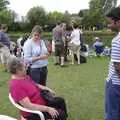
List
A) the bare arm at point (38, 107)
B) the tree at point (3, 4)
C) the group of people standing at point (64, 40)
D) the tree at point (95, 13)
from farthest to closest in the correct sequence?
1. the tree at point (3, 4)
2. the tree at point (95, 13)
3. the group of people standing at point (64, 40)
4. the bare arm at point (38, 107)

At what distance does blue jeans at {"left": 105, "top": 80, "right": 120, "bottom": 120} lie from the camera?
225 inches

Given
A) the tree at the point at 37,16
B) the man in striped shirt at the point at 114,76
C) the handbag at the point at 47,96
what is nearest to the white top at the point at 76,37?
the handbag at the point at 47,96

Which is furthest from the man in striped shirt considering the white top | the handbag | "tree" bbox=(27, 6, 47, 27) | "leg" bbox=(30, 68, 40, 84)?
"tree" bbox=(27, 6, 47, 27)

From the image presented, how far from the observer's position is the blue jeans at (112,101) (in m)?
5.72

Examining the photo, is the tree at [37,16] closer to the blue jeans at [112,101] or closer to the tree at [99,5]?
the tree at [99,5]

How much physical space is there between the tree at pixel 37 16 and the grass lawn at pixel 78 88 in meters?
50.5

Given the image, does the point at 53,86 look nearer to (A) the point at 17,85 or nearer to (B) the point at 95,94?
(B) the point at 95,94

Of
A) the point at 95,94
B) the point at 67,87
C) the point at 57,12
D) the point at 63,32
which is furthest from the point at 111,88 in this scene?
the point at 57,12

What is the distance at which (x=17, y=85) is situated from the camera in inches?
251

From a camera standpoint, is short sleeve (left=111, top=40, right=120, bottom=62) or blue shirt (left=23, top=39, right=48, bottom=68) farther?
blue shirt (left=23, top=39, right=48, bottom=68)

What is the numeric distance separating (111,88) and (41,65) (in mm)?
3074

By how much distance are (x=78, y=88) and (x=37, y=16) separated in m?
58.0

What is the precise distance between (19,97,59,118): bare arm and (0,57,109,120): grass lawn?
227 centimetres

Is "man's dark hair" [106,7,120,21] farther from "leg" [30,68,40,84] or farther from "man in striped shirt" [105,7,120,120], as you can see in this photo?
"leg" [30,68,40,84]
